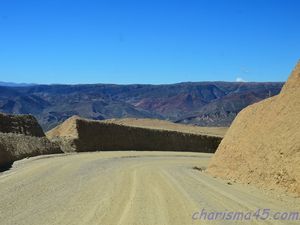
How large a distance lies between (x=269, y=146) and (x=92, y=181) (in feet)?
20.7

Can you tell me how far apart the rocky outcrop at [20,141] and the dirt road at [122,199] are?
326 inches

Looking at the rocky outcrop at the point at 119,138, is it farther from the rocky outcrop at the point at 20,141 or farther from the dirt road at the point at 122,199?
the dirt road at the point at 122,199

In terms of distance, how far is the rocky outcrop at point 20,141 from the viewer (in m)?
29.0

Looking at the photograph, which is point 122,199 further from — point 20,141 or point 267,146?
point 20,141

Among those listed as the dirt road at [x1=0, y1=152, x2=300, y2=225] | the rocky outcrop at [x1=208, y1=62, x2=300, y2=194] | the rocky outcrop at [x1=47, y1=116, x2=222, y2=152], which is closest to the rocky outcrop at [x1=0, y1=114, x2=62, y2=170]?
the rocky outcrop at [x1=47, y1=116, x2=222, y2=152]

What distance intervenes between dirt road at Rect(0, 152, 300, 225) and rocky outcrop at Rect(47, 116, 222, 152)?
2286 cm

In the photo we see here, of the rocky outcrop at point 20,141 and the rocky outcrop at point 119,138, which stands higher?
the rocky outcrop at point 20,141

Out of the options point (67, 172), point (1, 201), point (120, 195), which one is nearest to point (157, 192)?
point (120, 195)

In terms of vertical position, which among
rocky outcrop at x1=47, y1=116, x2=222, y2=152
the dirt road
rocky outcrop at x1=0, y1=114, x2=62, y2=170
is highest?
the dirt road

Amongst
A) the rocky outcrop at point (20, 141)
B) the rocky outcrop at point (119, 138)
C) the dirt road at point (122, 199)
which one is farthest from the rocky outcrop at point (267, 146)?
the rocky outcrop at point (119, 138)

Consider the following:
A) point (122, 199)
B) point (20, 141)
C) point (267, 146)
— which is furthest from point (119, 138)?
point (122, 199)

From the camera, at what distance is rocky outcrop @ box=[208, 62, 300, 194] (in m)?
16.5

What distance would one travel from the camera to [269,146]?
18469mm

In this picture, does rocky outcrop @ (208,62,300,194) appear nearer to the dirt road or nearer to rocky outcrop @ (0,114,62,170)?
the dirt road
